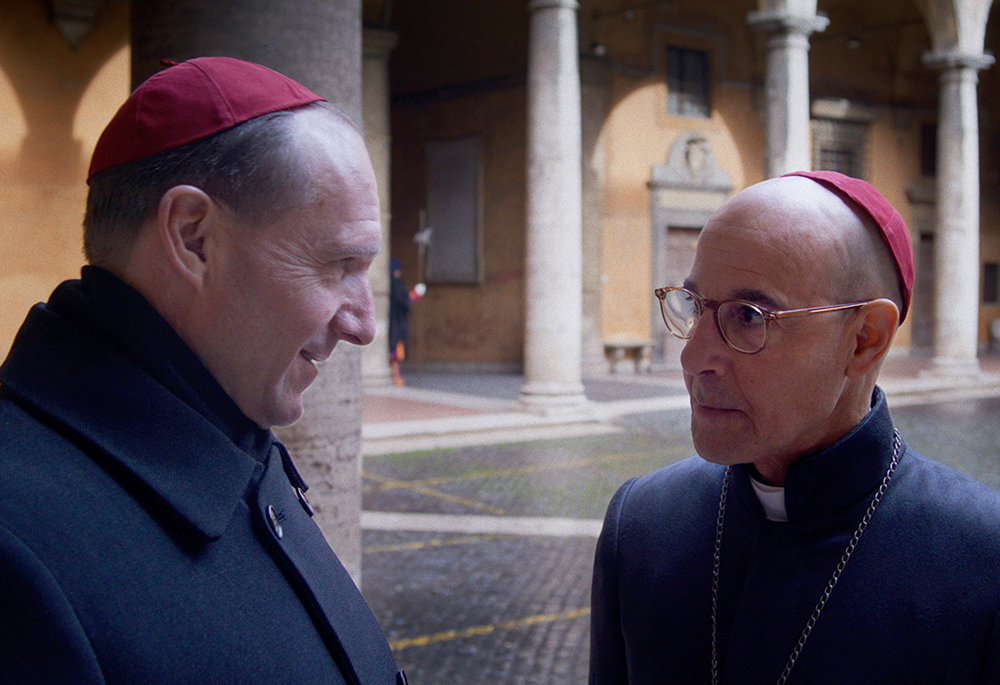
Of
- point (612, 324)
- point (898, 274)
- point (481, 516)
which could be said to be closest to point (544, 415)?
point (481, 516)

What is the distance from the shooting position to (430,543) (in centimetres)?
570

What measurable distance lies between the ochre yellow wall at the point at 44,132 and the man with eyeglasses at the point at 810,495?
7.41m

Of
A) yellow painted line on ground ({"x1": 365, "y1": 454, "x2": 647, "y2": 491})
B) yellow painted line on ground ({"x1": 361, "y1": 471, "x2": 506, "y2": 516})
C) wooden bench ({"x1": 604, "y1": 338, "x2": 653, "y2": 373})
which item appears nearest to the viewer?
yellow painted line on ground ({"x1": 361, "y1": 471, "x2": 506, "y2": 516})

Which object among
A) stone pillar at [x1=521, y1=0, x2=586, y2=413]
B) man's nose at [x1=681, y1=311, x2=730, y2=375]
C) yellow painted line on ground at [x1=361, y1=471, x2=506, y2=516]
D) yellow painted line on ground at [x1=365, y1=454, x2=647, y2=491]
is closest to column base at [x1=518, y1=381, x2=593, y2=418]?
stone pillar at [x1=521, y1=0, x2=586, y2=413]

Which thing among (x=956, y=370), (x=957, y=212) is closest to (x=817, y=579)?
(x=956, y=370)

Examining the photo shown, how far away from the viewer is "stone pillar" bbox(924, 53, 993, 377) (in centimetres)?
1572

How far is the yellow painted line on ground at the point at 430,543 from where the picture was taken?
554cm

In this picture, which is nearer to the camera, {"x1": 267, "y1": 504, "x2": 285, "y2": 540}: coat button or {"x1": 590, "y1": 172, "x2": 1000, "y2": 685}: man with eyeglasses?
{"x1": 267, "y1": 504, "x2": 285, "y2": 540}: coat button

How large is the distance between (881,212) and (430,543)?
4648 mm

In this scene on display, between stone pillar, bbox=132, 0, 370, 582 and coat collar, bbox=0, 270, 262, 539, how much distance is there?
1.83 m

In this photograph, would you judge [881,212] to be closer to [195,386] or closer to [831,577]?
[831,577]

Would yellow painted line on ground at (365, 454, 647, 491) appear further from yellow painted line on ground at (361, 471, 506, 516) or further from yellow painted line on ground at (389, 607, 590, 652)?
yellow painted line on ground at (389, 607, 590, 652)

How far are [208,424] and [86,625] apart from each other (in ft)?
0.84

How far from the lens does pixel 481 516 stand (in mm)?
6348
